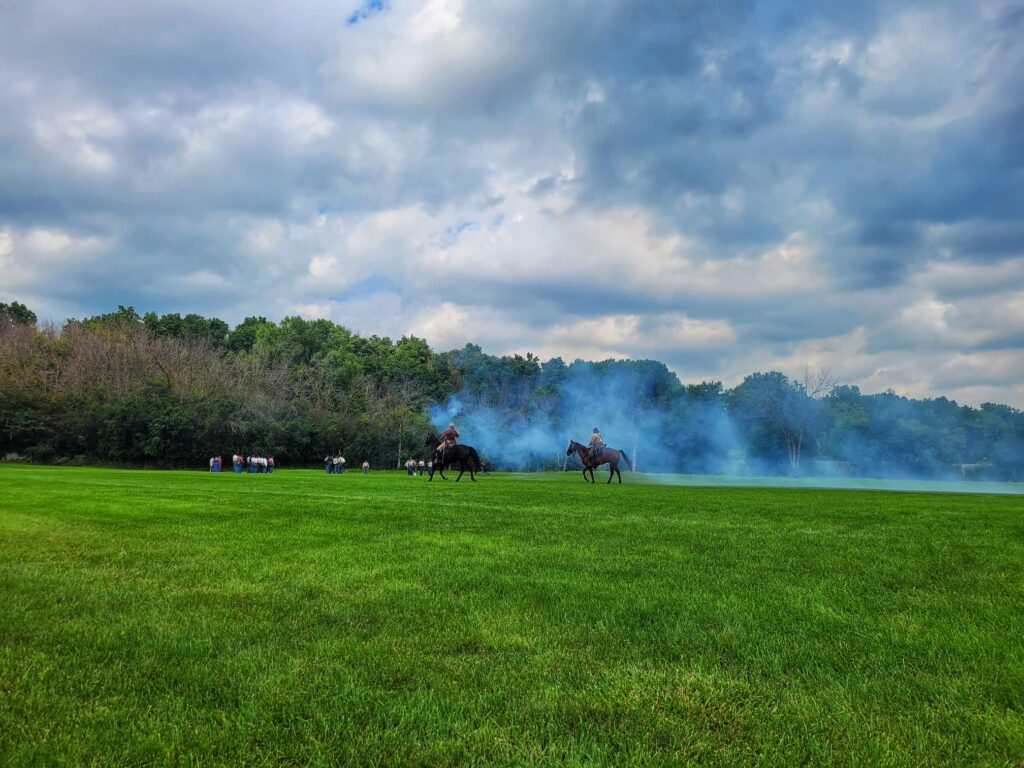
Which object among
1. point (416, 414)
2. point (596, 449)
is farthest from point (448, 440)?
point (416, 414)

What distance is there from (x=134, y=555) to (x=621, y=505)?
10227 millimetres

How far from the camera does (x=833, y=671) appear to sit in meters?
3.81

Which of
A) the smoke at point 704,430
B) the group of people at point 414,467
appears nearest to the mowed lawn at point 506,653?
the group of people at point 414,467

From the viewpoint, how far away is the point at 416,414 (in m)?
64.2

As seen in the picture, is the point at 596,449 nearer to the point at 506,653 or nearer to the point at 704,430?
the point at 506,653

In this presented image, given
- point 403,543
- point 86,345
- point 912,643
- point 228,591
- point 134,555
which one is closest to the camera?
point 912,643

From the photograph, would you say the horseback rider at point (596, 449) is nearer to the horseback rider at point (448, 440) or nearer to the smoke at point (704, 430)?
the horseback rider at point (448, 440)

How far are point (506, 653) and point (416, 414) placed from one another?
61175 millimetres

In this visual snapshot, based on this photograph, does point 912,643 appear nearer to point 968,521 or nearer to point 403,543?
point 403,543

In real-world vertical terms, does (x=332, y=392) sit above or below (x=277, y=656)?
above

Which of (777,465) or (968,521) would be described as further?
(777,465)

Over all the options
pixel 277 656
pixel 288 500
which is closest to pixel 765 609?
pixel 277 656

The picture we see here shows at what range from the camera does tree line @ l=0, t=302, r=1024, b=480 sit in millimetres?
48312

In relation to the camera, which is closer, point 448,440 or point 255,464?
point 448,440
